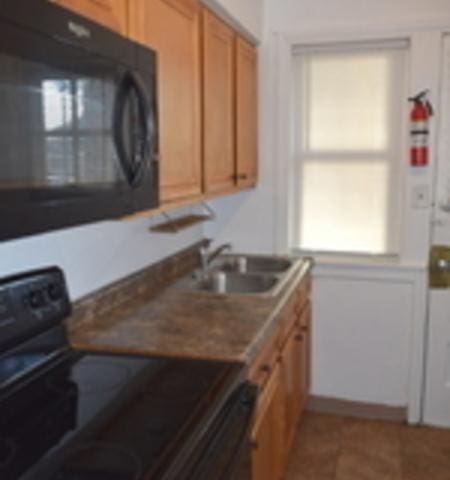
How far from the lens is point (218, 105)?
2.39m

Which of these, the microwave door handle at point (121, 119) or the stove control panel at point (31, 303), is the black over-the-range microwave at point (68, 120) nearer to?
the microwave door handle at point (121, 119)

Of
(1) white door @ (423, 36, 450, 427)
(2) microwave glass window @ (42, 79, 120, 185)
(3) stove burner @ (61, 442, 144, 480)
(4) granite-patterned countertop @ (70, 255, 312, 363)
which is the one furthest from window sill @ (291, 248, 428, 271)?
(3) stove burner @ (61, 442, 144, 480)

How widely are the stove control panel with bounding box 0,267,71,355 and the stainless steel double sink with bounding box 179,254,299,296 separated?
38.1 inches

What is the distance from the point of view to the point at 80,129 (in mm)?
1147

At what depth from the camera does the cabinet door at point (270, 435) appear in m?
1.89

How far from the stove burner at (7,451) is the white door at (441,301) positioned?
7.80ft

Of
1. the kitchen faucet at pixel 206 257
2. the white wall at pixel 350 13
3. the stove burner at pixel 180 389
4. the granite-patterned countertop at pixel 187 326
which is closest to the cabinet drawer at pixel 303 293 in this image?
the granite-patterned countertop at pixel 187 326

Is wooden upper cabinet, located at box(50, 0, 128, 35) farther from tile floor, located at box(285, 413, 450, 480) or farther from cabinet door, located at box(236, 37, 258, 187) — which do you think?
tile floor, located at box(285, 413, 450, 480)

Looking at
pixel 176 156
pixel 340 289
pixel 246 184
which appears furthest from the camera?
pixel 340 289

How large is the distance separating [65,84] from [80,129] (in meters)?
0.10

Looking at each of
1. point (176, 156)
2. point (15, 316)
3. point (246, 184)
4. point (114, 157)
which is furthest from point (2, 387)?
point (246, 184)

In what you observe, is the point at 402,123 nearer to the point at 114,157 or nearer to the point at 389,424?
the point at 389,424

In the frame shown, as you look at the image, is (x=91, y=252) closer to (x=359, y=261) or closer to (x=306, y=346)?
Result: (x=306, y=346)

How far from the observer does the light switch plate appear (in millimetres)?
2895
